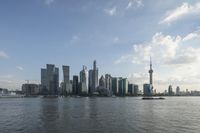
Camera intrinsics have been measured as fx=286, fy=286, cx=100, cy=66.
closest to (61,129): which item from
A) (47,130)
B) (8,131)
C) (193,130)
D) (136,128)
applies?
(47,130)

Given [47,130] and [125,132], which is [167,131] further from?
[47,130]

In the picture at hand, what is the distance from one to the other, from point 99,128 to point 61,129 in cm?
886

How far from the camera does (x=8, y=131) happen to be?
206ft

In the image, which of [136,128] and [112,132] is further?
[136,128]

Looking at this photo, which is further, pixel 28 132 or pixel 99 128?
pixel 99 128

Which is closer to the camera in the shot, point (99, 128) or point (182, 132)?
point (182, 132)

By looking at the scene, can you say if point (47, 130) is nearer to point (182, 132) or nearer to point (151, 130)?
point (151, 130)

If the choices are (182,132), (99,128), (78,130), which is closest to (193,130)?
(182,132)

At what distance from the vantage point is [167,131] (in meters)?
63.3

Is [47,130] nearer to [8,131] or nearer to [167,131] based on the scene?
[8,131]

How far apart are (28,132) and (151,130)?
1062 inches

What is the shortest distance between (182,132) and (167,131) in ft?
10.5

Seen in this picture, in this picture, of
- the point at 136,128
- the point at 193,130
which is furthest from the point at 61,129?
the point at 193,130

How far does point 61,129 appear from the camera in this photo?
64875mm
